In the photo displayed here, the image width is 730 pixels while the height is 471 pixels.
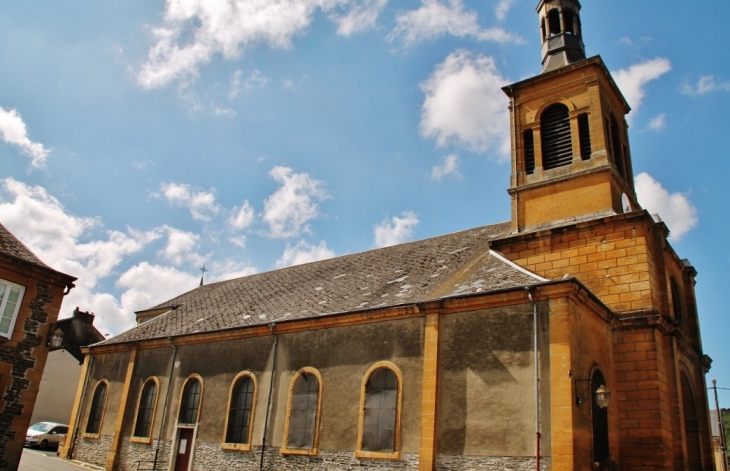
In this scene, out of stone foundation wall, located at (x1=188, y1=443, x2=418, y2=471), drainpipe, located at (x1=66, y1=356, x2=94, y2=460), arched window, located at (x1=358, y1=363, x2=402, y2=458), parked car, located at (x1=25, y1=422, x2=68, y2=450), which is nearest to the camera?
stone foundation wall, located at (x1=188, y1=443, x2=418, y2=471)

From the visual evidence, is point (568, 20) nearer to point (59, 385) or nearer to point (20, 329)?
point (20, 329)

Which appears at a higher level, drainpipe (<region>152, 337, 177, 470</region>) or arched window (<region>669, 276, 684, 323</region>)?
arched window (<region>669, 276, 684, 323</region>)

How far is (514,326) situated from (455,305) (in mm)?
1676

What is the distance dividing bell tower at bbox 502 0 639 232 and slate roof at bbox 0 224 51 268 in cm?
1587

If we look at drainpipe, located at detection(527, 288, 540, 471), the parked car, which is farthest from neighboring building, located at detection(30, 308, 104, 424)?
drainpipe, located at detection(527, 288, 540, 471)

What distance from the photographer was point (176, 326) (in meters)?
23.1

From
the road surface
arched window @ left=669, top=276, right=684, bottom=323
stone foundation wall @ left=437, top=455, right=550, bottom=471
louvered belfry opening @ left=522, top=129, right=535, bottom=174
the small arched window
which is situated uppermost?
louvered belfry opening @ left=522, top=129, right=535, bottom=174

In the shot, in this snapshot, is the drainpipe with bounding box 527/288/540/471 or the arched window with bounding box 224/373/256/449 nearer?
the drainpipe with bounding box 527/288/540/471

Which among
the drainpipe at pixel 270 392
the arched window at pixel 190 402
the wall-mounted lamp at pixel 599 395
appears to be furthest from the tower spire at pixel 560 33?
the arched window at pixel 190 402

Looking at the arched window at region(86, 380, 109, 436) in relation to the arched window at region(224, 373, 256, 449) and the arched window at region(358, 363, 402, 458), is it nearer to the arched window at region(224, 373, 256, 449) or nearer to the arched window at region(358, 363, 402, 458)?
the arched window at region(224, 373, 256, 449)

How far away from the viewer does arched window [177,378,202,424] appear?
19719 millimetres

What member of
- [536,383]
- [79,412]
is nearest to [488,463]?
[536,383]

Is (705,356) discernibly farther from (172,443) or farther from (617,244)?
(172,443)

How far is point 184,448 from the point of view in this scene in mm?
19422
